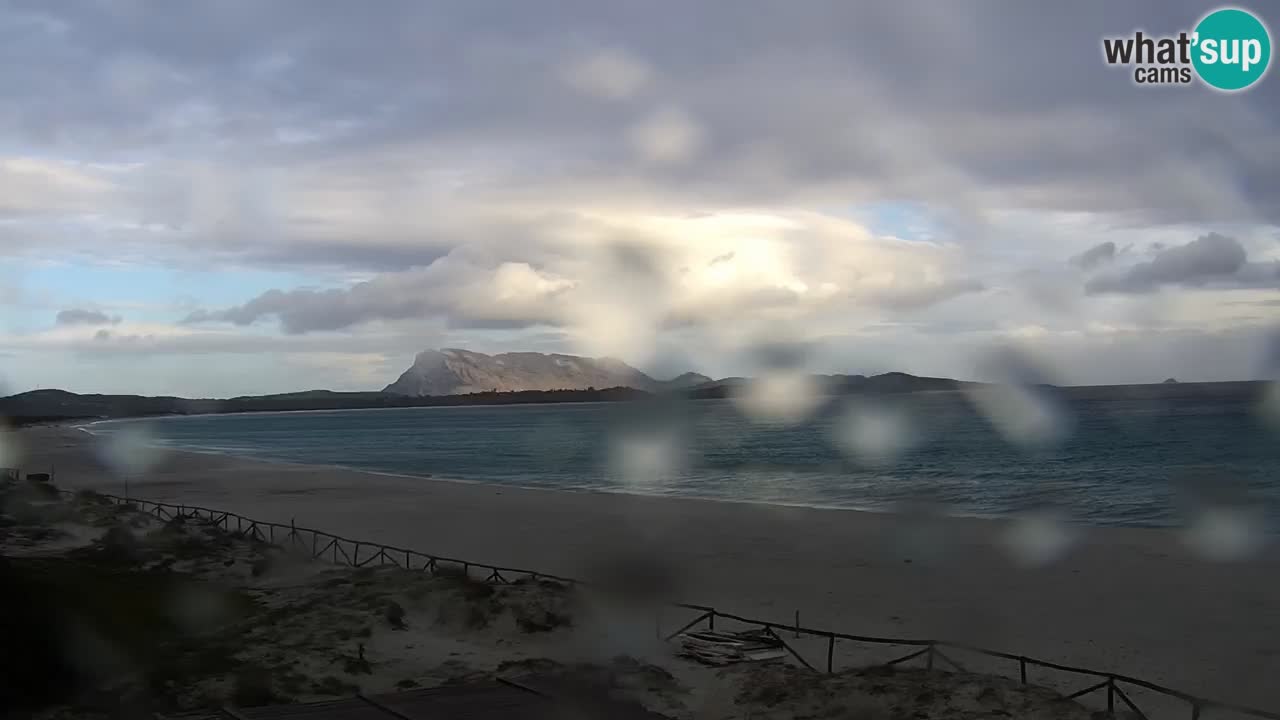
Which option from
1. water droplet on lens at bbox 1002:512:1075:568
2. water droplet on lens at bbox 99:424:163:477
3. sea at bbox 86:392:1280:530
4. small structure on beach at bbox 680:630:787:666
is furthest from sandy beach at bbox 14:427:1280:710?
water droplet on lens at bbox 99:424:163:477

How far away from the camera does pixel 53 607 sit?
18.5 meters

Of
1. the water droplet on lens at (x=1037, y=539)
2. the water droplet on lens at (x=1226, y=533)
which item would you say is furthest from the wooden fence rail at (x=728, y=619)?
the water droplet on lens at (x=1226, y=533)

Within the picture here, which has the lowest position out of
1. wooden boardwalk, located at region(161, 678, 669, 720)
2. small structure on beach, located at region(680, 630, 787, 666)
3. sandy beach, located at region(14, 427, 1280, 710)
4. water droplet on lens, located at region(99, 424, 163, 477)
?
sandy beach, located at region(14, 427, 1280, 710)

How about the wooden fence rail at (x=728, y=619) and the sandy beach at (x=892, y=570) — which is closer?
the wooden fence rail at (x=728, y=619)

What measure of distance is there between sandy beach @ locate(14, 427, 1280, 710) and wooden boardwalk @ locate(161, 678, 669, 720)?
32.4 feet

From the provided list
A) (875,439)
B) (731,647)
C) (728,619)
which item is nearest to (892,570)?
(728,619)

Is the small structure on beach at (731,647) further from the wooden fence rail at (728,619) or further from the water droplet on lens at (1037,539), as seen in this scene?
the water droplet on lens at (1037,539)

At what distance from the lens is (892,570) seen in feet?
99.2

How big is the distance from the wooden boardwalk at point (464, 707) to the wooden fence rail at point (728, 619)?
5.26 m

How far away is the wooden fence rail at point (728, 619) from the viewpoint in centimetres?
1539

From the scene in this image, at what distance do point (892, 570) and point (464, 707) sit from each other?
63.9 feet

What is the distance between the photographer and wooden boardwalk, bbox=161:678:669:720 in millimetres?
13172

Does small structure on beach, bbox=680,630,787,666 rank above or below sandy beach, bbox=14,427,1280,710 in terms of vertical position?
above

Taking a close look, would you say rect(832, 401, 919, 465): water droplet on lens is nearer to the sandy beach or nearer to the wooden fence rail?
the sandy beach
